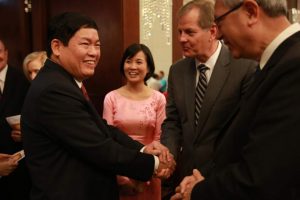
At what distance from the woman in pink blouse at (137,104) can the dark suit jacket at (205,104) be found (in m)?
0.83

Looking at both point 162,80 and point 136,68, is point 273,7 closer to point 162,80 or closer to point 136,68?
point 136,68

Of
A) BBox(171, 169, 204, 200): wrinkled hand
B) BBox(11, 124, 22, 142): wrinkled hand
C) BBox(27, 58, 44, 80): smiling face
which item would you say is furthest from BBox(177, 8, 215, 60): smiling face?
BBox(27, 58, 44, 80): smiling face

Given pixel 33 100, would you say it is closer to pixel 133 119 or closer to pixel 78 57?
pixel 78 57

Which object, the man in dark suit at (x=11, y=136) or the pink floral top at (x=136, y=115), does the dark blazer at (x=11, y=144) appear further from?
the pink floral top at (x=136, y=115)

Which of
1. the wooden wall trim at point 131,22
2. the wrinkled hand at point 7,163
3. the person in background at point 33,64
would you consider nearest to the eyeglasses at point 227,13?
the wrinkled hand at point 7,163

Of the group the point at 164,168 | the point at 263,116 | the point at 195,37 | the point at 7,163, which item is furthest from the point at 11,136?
the point at 263,116

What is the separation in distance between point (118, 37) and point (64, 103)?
1.94 metres

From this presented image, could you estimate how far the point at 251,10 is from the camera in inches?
49.2

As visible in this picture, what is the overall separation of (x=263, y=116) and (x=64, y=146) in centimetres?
87

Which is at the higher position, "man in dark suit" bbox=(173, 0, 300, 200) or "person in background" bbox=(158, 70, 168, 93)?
"man in dark suit" bbox=(173, 0, 300, 200)

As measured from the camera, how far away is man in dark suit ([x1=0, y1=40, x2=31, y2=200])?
2527 millimetres

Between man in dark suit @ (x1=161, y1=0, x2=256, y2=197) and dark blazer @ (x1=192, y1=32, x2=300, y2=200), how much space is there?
2.34 ft

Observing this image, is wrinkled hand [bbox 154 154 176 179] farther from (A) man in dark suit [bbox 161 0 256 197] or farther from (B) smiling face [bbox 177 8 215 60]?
(B) smiling face [bbox 177 8 215 60]

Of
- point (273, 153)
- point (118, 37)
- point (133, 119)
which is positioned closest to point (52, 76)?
point (273, 153)
